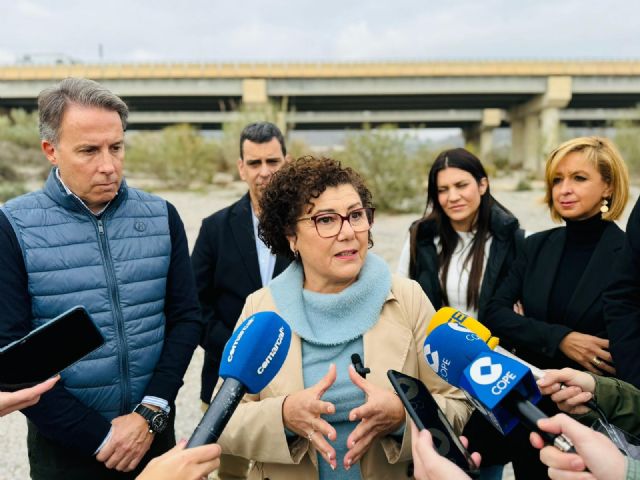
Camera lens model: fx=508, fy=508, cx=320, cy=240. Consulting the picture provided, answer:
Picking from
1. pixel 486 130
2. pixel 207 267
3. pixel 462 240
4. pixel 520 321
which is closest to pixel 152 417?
pixel 207 267

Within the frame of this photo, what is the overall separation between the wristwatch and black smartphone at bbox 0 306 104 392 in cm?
48

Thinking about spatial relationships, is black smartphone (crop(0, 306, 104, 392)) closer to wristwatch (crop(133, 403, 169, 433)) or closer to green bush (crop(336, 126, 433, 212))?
wristwatch (crop(133, 403, 169, 433))

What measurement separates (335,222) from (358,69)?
30057 millimetres

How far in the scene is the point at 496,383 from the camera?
1.22 meters

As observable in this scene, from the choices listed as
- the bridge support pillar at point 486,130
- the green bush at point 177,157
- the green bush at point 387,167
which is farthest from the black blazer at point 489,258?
the bridge support pillar at point 486,130

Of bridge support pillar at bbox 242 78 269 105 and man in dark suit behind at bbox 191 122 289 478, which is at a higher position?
bridge support pillar at bbox 242 78 269 105

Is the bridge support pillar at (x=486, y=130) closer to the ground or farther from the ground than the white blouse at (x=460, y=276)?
farther from the ground

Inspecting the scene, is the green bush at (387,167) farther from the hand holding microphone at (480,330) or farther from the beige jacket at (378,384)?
the hand holding microphone at (480,330)

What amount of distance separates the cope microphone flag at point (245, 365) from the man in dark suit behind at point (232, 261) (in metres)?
1.37

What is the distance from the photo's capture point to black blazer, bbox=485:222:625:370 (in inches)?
87.2

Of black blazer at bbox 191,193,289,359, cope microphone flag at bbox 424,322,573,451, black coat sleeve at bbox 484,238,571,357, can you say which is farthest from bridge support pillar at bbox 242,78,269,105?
cope microphone flag at bbox 424,322,573,451

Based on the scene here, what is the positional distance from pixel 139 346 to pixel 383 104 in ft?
119

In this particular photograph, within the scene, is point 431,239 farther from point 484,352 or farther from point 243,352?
point 243,352

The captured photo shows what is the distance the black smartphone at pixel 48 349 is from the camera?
1483mm
